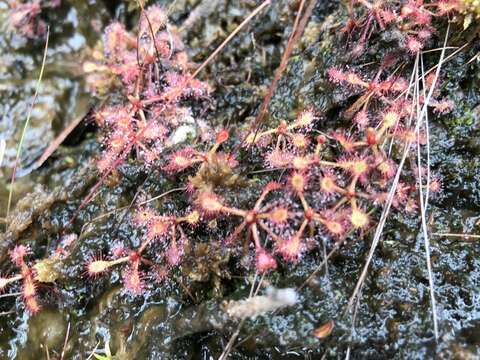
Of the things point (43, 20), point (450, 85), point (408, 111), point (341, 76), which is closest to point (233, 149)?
point (341, 76)


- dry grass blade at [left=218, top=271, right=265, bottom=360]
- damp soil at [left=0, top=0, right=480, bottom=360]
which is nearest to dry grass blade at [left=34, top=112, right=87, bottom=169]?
damp soil at [left=0, top=0, right=480, bottom=360]

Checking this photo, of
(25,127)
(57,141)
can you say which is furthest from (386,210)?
(25,127)

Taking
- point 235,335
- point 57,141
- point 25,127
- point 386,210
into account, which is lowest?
point 235,335

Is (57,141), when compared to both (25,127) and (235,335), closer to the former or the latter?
(25,127)

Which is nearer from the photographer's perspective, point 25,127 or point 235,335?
point 235,335

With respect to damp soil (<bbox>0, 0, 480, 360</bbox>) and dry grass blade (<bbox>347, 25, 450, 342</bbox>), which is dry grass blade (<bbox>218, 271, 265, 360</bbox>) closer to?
damp soil (<bbox>0, 0, 480, 360</bbox>)

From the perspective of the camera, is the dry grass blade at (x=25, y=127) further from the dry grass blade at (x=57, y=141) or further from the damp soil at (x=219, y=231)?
the dry grass blade at (x=57, y=141)

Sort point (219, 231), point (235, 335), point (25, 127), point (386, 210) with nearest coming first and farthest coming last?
point (235, 335)
point (386, 210)
point (219, 231)
point (25, 127)

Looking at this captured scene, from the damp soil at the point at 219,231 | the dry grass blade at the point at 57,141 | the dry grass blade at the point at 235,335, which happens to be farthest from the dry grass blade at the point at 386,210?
the dry grass blade at the point at 57,141

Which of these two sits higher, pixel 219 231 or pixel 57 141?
pixel 57 141
